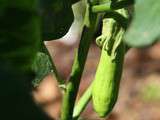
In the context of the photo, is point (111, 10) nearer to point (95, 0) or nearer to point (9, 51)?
point (95, 0)

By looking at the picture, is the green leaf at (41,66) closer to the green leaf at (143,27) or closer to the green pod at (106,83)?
the green pod at (106,83)

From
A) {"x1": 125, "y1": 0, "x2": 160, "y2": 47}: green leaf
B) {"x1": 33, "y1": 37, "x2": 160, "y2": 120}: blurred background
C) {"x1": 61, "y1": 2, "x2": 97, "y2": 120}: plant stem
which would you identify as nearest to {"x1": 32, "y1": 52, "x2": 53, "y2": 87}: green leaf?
{"x1": 61, "y1": 2, "x2": 97, "y2": 120}: plant stem

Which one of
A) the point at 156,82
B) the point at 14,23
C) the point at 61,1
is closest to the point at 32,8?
the point at 14,23

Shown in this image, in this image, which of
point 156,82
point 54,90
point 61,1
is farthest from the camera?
point 54,90

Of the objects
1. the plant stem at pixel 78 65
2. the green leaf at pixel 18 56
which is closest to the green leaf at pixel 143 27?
the green leaf at pixel 18 56

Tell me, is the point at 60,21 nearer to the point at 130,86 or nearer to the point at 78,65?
the point at 78,65
